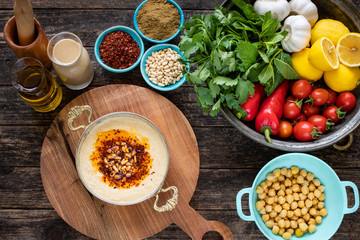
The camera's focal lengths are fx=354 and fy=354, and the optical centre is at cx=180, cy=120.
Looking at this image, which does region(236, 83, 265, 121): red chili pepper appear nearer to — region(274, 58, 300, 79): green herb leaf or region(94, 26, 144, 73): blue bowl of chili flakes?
region(274, 58, 300, 79): green herb leaf

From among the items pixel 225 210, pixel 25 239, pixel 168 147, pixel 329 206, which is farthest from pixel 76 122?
pixel 329 206

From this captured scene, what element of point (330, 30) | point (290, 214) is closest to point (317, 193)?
point (290, 214)

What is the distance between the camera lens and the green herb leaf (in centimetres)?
139

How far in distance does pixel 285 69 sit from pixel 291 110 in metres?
0.19

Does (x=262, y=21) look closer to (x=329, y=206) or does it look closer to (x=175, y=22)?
(x=175, y=22)

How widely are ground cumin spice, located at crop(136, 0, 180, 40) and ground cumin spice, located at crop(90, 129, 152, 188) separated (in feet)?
1.57

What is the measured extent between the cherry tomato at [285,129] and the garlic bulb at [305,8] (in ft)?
1.43

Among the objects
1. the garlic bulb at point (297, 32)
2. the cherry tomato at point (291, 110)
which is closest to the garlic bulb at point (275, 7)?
the garlic bulb at point (297, 32)

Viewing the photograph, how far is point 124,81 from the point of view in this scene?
168 centimetres

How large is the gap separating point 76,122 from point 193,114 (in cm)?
54

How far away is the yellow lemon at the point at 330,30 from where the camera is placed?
1439 millimetres

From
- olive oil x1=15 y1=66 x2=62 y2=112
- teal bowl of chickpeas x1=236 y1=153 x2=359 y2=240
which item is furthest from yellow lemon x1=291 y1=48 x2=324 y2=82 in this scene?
olive oil x1=15 y1=66 x2=62 y2=112

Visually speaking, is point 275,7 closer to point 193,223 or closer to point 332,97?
point 332,97

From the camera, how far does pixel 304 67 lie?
1.44 m
